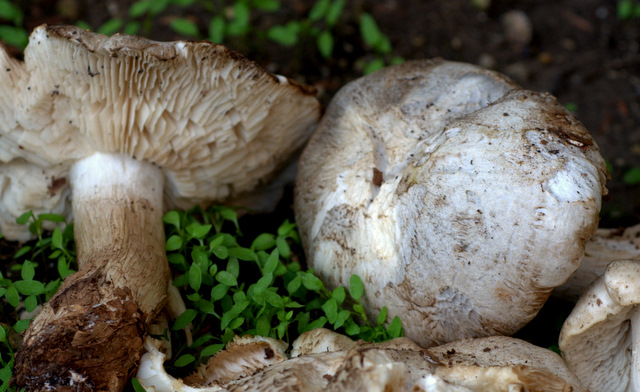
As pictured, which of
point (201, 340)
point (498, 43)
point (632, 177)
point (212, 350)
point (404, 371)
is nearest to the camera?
point (404, 371)

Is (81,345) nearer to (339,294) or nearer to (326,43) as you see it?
(339,294)

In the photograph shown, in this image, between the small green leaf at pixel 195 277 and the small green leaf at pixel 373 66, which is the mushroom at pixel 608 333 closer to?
the small green leaf at pixel 195 277

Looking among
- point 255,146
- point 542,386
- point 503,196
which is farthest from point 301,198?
point 542,386

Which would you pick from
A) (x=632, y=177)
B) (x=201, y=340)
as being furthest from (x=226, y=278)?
(x=632, y=177)

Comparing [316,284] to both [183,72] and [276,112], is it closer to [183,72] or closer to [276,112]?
[276,112]

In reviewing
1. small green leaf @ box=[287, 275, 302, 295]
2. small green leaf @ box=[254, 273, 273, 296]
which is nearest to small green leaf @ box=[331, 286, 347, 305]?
small green leaf @ box=[287, 275, 302, 295]

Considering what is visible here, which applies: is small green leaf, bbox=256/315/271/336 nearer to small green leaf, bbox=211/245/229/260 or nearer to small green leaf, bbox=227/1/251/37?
small green leaf, bbox=211/245/229/260
